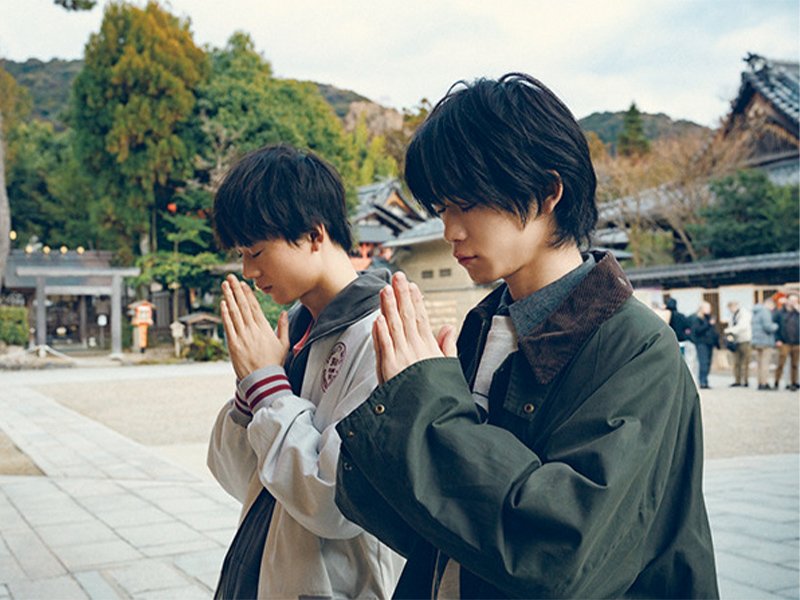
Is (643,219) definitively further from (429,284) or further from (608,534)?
(608,534)

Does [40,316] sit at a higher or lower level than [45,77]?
lower

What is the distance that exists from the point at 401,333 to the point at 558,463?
24cm

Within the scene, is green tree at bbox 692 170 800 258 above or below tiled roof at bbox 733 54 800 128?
below

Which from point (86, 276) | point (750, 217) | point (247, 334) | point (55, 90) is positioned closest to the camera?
point (247, 334)

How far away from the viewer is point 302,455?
1255 millimetres

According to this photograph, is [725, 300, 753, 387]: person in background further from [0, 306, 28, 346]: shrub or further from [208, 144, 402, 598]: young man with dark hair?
[0, 306, 28, 346]: shrub

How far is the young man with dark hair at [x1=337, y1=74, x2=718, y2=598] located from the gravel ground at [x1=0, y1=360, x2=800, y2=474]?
580 centimetres

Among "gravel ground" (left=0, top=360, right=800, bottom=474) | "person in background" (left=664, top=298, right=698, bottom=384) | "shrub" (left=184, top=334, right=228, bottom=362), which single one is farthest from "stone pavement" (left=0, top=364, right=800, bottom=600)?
"shrub" (left=184, top=334, right=228, bottom=362)

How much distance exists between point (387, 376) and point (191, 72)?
22.8 metres

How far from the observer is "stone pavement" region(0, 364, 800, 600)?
358 centimetres

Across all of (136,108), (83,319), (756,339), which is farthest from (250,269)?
(83,319)

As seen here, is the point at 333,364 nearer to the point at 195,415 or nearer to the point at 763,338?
the point at 195,415

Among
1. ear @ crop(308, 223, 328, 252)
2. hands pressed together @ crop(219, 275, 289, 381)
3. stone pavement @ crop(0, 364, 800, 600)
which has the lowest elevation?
stone pavement @ crop(0, 364, 800, 600)

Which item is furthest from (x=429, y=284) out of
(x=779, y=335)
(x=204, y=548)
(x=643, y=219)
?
(x=204, y=548)
